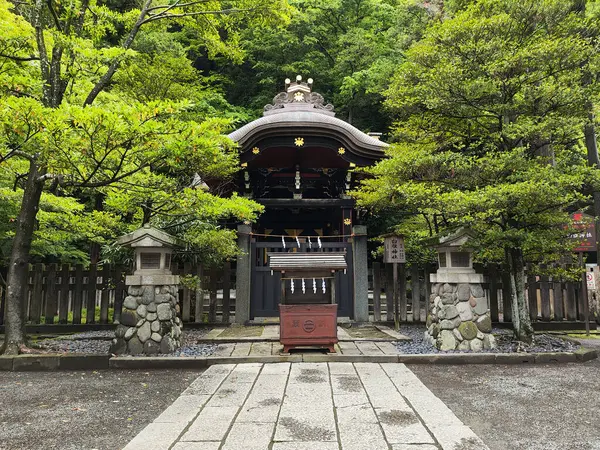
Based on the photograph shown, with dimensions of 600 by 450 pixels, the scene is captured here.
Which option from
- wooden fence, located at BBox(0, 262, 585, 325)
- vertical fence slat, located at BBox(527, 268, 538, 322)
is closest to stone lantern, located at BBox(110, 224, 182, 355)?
wooden fence, located at BBox(0, 262, 585, 325)

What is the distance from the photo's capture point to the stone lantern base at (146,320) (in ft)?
18.9

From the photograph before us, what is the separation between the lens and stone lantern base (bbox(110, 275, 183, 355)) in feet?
18.9

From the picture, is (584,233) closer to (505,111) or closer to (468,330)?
(505,111)

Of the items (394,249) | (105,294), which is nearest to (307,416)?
(394,249)

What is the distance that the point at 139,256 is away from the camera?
6039mm

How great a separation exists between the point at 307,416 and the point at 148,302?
11.4 ft

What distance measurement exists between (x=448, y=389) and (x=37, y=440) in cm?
398

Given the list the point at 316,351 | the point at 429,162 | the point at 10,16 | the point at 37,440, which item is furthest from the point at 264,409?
the point at 10,16

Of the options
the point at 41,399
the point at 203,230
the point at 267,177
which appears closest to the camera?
the point at 41,399

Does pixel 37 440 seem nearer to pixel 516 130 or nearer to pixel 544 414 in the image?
pixel 544 414

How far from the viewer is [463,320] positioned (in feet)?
19.8

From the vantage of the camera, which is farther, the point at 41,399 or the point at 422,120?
the point at 422,120

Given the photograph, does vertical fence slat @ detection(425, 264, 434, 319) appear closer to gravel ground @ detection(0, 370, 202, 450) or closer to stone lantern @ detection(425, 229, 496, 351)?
stone lantern @ detection(425, 229, 496, 351)

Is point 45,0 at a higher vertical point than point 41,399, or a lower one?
higher
